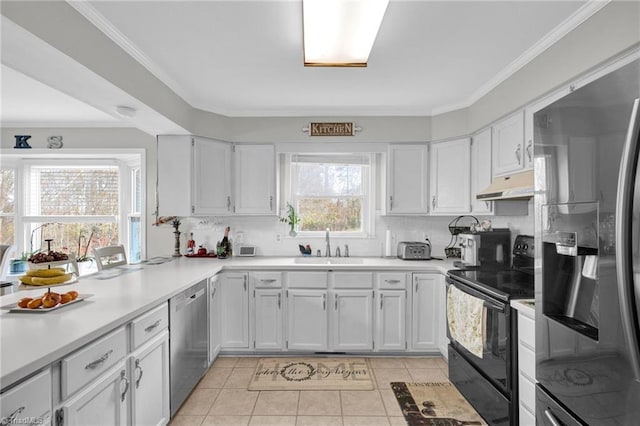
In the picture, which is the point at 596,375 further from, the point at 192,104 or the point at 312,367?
the point at 192,104

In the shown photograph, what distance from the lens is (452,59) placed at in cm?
257

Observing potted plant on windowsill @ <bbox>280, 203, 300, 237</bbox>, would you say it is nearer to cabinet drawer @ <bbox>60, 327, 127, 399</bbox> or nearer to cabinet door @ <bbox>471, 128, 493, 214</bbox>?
cabinet door @ <bbox>471, 128, 493, 214</bbox>

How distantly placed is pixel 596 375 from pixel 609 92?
0.95 metres

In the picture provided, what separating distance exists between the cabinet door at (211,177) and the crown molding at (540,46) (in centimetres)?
246

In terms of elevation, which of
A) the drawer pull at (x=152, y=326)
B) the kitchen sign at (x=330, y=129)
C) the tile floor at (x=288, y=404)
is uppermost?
the kitchen sign at (x=330, y=129)

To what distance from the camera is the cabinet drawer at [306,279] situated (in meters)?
3.35

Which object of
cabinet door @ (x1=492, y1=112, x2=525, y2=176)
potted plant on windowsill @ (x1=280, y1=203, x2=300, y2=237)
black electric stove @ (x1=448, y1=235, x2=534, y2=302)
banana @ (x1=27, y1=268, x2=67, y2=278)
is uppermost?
cabinet door @ (x1=492, y1=112, x2=525, y2=176)

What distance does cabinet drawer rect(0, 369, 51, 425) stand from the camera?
3.52 ft

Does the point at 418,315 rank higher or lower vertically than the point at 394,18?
lower

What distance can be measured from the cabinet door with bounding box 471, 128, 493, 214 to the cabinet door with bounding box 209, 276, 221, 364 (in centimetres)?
247

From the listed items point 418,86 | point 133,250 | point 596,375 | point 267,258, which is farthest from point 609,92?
point 133,250

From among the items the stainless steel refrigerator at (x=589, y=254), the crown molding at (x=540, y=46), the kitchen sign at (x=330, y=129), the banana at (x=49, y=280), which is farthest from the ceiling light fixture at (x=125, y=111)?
the crown molding at (x=540, y=46)

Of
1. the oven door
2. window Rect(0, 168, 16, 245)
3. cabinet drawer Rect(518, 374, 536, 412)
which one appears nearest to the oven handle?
the oven door

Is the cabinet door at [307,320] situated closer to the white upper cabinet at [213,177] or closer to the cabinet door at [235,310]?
the cabinet door at [235,310]
